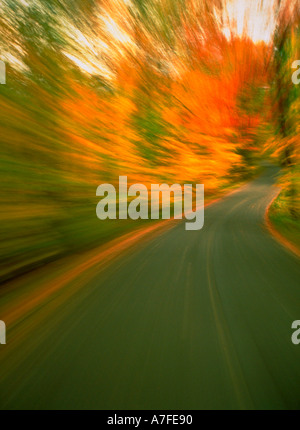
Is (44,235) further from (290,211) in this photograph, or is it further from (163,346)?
(290,211)

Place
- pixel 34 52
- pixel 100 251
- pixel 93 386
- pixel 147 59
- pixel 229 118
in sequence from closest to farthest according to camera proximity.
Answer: pixel 93 386
pixel 34 52
pixel 100 251
pixel 147 59
pixel 229 118

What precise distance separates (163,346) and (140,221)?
12.6 feet

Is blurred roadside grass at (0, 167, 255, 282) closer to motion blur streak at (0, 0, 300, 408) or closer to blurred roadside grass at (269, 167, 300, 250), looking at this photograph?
motion blur streak at (0, 0, 300, 408)

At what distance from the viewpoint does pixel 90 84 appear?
308 cm

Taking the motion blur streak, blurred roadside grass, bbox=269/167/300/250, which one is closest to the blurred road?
the motion blur streak

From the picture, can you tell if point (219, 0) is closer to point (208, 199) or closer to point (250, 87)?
point (250, 87)

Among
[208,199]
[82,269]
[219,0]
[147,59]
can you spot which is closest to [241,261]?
[82,269]

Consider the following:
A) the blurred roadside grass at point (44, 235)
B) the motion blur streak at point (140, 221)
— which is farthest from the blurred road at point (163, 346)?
the blurred roadside grass at point (44, 235)

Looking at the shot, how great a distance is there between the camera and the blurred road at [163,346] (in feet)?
3.06

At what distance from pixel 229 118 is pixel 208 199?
3.93 metres

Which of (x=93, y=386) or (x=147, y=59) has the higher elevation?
(x=147, y=59)

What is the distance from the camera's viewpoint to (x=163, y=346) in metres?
1.22

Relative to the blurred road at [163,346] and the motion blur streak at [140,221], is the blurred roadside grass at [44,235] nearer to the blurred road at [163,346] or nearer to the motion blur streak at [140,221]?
the motion blur streak at [140,221]

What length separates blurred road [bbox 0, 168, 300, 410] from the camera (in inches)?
36.7
